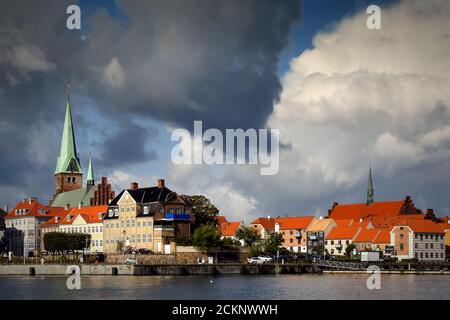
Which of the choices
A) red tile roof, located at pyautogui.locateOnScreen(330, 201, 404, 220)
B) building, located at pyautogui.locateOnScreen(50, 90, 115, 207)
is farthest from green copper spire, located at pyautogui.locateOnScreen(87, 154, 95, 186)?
red tile roof, located at pyautogui.locateOnScreen(330, 201, 404, 220)

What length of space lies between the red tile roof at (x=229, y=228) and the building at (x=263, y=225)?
3074 mm

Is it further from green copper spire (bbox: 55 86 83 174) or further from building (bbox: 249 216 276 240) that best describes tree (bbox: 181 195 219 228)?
green copper spire (bbox: 55 86 83 174)

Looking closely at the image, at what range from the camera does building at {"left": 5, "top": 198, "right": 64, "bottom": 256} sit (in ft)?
528

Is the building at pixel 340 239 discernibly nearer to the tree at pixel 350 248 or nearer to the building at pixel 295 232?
the tree at pixel 350 248

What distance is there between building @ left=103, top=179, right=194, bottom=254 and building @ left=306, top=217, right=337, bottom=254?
3576 cm

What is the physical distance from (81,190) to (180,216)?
4864 cm

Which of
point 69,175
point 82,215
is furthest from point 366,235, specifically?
point 69,175

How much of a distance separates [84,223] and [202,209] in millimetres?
22540

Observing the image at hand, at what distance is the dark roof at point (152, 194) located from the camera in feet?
426

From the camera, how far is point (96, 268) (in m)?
111
